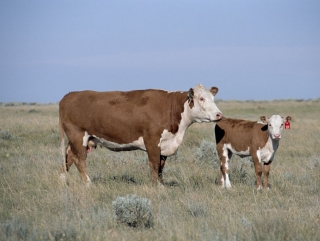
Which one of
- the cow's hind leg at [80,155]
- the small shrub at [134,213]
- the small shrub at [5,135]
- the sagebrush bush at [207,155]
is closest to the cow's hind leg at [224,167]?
the sagebrush bush at [207,155]

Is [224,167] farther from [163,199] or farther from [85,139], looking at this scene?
[85,139]

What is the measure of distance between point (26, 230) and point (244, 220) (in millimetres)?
2743

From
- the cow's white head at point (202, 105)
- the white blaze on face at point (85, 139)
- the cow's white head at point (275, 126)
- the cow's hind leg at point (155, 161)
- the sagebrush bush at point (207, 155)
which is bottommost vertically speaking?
the sagebrush bush at point (207, 155)

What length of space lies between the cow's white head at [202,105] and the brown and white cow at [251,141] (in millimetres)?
1269

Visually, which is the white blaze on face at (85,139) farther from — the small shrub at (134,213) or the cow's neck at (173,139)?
the small shrub at (134,213)

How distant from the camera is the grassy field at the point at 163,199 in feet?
19.0

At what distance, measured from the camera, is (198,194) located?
837 centimetres

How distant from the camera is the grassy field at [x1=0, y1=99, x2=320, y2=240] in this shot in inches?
228

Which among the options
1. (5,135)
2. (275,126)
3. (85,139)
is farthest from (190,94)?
(5,135)

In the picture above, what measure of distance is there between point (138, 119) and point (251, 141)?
2.45 m

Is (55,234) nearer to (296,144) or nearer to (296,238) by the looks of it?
(296,238)

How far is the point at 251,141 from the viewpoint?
999 centimetres

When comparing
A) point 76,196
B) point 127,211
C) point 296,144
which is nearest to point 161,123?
point 76,196

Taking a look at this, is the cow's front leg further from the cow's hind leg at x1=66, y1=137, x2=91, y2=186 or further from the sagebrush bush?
the cow's hind leg at x1=66, y1=137, x2=91, y2=186
